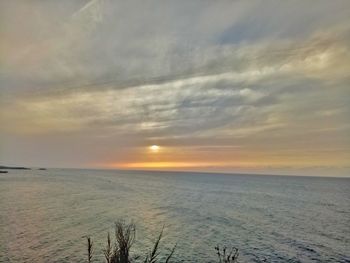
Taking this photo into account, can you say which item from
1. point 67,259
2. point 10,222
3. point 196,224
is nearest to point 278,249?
point 196,224

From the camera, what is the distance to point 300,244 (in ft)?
114

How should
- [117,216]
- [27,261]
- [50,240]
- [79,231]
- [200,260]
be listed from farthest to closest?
[117,216], [79,231], [50,240], [200,260], [27,261]

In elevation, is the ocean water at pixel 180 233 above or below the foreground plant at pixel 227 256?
below

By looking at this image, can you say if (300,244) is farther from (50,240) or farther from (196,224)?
(50,240)

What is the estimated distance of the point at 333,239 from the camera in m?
38.7

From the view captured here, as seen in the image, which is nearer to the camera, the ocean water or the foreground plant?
the foreground plant

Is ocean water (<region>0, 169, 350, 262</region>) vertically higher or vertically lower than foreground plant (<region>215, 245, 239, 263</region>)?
lower

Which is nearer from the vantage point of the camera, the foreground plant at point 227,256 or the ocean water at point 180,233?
the foreground plant at point 227,256

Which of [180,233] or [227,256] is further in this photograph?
[180,233]

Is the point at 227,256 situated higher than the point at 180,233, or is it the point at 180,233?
the point at 227,256

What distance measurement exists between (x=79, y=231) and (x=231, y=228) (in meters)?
19.5

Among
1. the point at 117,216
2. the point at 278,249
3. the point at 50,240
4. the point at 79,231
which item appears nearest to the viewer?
the point at 50,240

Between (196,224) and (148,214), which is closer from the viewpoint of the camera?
(196,224)

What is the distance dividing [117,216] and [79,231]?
13747 millimetres
